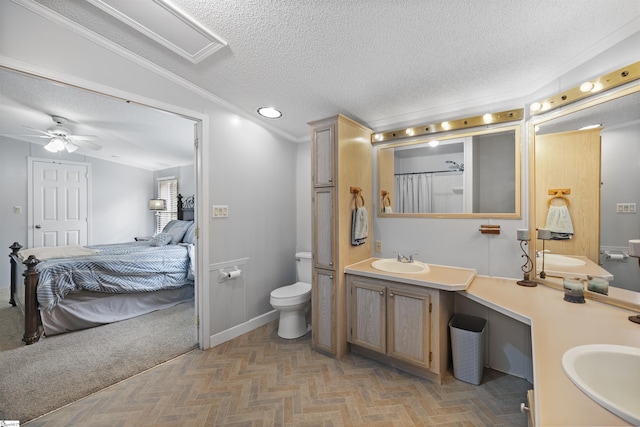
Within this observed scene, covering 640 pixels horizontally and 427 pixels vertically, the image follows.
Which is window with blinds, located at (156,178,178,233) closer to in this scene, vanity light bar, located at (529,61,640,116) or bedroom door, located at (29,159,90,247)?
bedroom door, located at (29,159,90,247)

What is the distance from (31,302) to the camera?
2.58 metres

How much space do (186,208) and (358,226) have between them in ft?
14.1

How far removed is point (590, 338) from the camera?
108 cm

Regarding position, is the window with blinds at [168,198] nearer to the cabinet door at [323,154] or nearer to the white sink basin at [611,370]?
the cabinet door at [323,154]

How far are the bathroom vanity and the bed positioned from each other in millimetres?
2724

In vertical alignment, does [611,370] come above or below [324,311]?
Answer: above

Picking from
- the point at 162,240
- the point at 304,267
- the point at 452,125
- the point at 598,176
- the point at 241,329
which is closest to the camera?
the point at 598,176

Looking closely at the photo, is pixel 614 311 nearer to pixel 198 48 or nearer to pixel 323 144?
pixel 323 144

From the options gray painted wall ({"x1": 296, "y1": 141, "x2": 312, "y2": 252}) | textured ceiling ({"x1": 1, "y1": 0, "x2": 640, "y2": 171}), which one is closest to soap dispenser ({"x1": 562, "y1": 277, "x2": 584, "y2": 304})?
textured ceiling ({"x1": 1, "y1": 0, "x2": 640, "y2": 171})

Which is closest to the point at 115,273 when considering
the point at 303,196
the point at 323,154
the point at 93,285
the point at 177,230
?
the point at 93,285

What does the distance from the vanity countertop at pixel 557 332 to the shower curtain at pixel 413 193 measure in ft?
2.73

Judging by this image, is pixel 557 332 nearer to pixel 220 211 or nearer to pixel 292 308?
pixel 292 308

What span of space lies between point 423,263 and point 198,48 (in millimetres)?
2600

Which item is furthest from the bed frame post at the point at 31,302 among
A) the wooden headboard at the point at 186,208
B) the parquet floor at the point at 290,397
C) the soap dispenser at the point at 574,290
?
the soap dispenser at the point at 574,290
